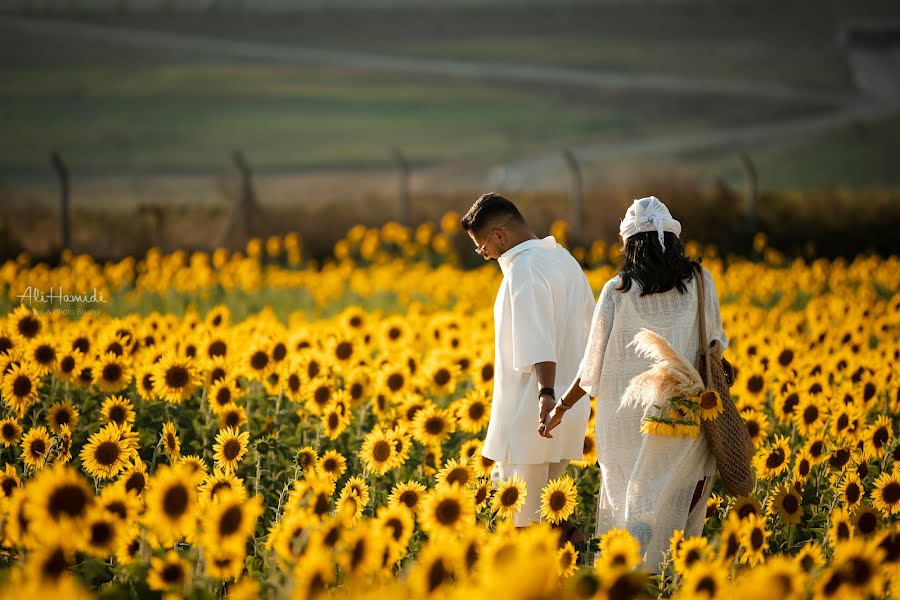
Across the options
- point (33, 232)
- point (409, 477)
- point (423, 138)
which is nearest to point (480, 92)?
point (423, 138)

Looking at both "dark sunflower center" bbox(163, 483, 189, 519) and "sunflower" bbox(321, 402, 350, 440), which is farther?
"sunflower" bbox(321, 402, 350, 440)

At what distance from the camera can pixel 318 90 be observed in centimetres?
5141

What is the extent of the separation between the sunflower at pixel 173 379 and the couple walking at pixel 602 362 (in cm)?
150

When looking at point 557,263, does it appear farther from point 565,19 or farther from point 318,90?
point 565,19

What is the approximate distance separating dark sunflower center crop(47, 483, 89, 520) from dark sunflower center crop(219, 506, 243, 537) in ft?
1.17

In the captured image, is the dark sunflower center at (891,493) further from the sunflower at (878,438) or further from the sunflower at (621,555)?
the sunflower at (621,555)

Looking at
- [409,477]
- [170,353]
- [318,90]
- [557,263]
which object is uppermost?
[318,90]

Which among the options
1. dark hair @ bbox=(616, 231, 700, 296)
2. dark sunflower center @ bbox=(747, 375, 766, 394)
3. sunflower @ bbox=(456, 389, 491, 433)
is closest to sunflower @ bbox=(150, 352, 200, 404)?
sunflower @ bbox=(456, 389, 491, 433)

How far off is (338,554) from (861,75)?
162 ft

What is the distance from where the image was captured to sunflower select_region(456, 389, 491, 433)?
5480 mm

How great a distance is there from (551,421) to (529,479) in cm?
46

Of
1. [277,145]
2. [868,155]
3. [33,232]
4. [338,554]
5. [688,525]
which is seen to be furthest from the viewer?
[277,145]

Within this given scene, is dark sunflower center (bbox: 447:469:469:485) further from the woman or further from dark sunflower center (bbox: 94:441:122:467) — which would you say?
dark sunflower center (bbox: 94:441:122:467)

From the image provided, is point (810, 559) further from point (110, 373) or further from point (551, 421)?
point (110, 373)
